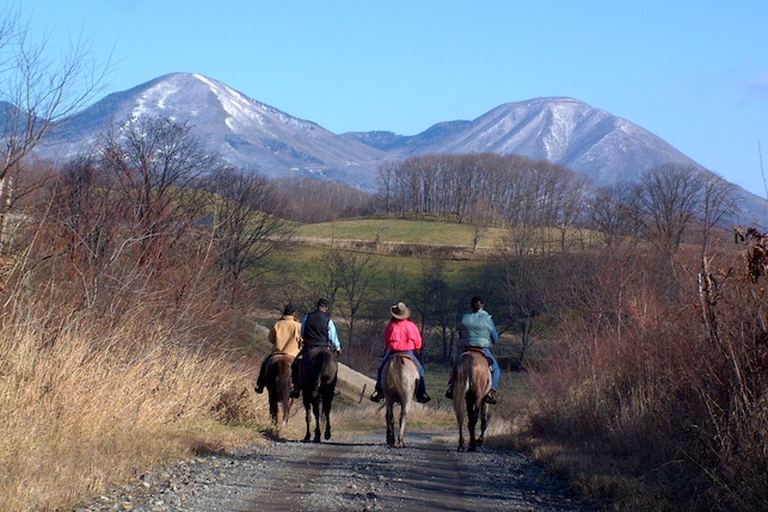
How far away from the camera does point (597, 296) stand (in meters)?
20.6

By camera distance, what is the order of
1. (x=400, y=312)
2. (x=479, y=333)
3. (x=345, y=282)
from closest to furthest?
(x=479, y=333), (x=400, y=312), (x=345, y=282)

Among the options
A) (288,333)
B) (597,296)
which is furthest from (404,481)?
(597,296)

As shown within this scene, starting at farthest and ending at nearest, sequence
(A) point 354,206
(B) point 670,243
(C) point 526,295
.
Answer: (A) point 354,206
(C) point 526,295
(B) point 670,243

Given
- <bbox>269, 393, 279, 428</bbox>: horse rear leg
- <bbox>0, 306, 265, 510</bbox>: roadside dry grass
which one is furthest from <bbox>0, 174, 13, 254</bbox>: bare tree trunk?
<bbox>269, 393, 279, 428</bbox>: horse rear leg

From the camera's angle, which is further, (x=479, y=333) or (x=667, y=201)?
(x=667, y=201)

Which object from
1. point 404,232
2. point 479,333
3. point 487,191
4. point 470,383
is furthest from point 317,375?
point 487,191

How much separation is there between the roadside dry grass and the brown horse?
3562 mm

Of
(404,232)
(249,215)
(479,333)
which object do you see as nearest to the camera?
(479,333)

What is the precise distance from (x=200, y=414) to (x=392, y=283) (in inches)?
2402

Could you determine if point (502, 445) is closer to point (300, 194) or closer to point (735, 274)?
point (735, 274)

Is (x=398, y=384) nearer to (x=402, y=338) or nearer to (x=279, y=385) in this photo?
(x=402, y=338)

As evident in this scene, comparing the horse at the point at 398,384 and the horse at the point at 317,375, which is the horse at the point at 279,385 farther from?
the horse at the point at 398,384

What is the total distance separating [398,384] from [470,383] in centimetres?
124

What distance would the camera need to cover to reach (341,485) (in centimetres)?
1180
